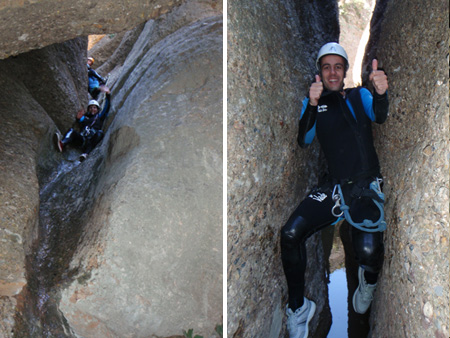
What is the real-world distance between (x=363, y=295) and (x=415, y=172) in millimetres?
1241

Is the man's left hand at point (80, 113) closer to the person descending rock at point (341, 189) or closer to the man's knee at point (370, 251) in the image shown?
the person descending rock at point (341, 189)

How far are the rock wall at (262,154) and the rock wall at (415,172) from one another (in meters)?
0.73

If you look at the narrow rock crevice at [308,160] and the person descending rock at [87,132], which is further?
the person descending rock at [87,132]

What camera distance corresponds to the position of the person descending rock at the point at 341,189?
10.6ft

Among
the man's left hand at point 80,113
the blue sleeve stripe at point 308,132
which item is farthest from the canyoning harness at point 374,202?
the man's left hand at point 80,113

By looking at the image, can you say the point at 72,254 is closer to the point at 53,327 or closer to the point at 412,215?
the point at 53,327

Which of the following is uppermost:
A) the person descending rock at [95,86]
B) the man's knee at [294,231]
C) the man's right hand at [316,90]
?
the man's right hand at [316,90]

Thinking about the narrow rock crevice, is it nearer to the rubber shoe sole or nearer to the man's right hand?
the man's right hand

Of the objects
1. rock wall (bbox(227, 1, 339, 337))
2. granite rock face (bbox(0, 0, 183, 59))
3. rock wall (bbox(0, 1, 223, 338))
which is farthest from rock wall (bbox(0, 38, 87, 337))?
rock wall (bbox(227, 1, 339, 337))

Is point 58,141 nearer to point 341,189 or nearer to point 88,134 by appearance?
point 88,134

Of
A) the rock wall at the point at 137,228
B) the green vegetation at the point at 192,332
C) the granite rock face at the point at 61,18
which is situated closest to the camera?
the granite rock face at the point at 61,18

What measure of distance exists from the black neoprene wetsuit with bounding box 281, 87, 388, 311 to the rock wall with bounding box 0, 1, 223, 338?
29.3 inches

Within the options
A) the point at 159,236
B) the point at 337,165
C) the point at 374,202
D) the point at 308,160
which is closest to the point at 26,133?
the point at 159,236

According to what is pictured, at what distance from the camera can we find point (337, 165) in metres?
3.47
